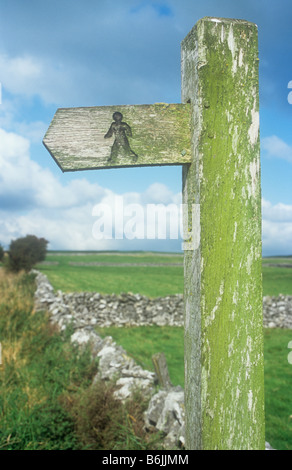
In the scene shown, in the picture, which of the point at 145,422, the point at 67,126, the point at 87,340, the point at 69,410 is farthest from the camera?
the point at 87,340

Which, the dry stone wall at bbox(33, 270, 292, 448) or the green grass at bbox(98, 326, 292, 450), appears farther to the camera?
the green grass at bbox(98, 326, 292, 450)

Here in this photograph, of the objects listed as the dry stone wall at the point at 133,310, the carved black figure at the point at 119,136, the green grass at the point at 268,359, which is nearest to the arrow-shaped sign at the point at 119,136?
the carved black figure at the point at 119,136

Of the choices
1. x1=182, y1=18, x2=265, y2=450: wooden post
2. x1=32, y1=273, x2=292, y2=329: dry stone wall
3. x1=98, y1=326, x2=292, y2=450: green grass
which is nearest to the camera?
x1=182, y1=18, x2=265, y2=450: wooden post

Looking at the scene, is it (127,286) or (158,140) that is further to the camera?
(127,286)

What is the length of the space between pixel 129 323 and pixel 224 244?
10.7 meters

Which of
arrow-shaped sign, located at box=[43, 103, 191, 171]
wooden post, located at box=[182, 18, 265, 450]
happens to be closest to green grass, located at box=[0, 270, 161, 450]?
wooden post, located at box=[182, 18, 265, 450]

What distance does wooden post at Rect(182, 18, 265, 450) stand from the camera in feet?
→ 5.08

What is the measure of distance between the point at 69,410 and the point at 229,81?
381cm

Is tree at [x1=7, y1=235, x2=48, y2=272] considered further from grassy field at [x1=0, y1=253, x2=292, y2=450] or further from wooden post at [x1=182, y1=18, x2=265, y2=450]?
wooden post at [x1=182, y1=18, x2=265, y2=450]

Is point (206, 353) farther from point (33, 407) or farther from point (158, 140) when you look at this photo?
point (33, 407)

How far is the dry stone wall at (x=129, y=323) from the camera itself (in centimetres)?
362

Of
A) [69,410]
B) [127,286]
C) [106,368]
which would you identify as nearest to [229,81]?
[69,410]

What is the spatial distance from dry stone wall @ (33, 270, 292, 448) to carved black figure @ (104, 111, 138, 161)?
9.06 feet

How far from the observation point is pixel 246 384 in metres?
1.61
